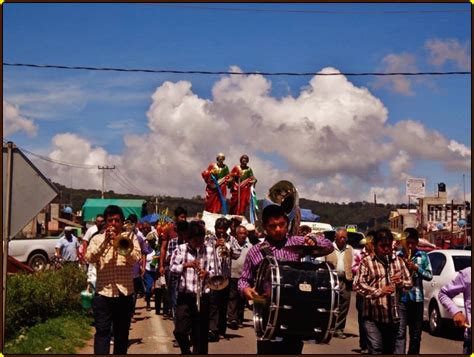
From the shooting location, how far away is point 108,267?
9.34 metres

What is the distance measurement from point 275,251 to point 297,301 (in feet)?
1.85

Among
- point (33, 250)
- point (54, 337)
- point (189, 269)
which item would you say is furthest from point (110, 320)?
point (33, 250)

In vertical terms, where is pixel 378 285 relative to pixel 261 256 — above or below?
below

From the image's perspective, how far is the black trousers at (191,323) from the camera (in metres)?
10.5

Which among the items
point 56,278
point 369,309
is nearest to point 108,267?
point 369,309

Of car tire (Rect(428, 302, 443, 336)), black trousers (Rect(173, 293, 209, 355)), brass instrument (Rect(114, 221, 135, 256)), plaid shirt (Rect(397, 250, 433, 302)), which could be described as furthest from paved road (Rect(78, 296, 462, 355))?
brass instrument (Rect(114, 221, 135, 256))

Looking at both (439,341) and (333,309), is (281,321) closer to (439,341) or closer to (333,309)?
(333,309)

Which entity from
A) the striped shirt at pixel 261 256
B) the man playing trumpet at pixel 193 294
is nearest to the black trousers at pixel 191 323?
the man playing trumpet at pixel 193 294

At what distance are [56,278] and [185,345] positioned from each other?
576cm

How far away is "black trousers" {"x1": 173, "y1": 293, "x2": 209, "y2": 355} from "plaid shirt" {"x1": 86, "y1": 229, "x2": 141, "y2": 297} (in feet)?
4.16

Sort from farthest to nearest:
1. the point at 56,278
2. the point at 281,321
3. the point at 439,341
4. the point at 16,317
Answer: the point at 56,278 < the point at 439,341 < the point at 16,317 < the point at 281,321

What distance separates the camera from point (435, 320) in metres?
15.2

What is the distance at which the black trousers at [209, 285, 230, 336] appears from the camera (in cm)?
1345

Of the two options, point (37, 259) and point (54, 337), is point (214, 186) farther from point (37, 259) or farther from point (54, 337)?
point (37, 259)
